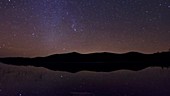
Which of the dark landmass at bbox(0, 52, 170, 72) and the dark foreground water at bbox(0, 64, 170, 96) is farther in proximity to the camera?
the dark landmass at bbox(0, 52, 170, 72)

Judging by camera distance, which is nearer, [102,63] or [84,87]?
[84,87]

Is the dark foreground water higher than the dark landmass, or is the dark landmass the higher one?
the dark landmass

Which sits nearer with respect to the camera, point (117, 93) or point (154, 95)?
point (154, 95)

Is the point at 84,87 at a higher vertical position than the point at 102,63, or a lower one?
lower

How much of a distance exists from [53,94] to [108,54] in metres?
116

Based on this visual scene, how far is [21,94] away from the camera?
14914 mm

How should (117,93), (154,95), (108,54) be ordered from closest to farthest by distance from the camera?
(154,95), (117,93), (108,54)

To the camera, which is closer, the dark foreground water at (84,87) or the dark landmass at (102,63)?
the dark foreground water at (84,87)

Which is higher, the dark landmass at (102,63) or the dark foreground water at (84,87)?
the dark landmass at (102,63)

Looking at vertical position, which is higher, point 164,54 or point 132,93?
point 164,54

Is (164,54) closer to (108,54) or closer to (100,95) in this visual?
(108,54)

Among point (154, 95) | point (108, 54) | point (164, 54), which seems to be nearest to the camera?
point (154, 95)

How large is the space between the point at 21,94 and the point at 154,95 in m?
6.86

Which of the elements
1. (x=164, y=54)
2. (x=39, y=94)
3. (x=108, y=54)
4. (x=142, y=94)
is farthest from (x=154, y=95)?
(x=108, y=54)
